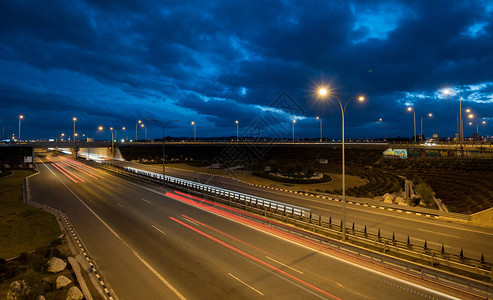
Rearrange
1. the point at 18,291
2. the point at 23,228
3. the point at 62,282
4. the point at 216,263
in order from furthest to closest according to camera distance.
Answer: the point at 23,228 → the point at 216,263 → the point at 62,282 → the point at 18,291

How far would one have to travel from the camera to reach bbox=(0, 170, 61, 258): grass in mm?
16750

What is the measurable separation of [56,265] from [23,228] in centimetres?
1086

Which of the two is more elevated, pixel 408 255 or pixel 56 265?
pixel 56 265

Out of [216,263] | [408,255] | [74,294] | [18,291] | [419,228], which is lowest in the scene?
[419,228]

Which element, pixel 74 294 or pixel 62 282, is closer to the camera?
pixel 74 294

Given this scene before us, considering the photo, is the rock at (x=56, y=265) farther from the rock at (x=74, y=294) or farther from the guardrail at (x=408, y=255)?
the guardrail at (x=408, y=255)

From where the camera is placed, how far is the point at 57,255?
47.1 feet

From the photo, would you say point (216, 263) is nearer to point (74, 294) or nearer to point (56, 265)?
point (74, 294)

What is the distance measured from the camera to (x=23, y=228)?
20.2 meters

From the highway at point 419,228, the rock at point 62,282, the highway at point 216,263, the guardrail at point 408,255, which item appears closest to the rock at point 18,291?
the rock at point 62,282

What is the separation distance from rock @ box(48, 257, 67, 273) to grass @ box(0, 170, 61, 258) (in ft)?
15.3

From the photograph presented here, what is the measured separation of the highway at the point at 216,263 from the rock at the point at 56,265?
1.67m

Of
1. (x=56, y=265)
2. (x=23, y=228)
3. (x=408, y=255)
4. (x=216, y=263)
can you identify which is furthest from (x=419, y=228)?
(x=23, y=228)

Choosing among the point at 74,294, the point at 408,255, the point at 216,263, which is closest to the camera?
the point at 74,294
